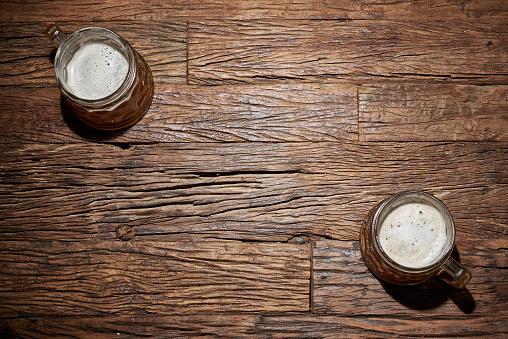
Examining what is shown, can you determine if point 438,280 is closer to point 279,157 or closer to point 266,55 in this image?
point 279,157

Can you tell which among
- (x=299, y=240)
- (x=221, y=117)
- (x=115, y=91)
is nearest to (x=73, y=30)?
(x=115, y=91)

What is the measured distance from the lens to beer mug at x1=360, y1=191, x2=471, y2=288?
3.42 ft

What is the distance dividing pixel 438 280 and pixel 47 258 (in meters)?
1.08

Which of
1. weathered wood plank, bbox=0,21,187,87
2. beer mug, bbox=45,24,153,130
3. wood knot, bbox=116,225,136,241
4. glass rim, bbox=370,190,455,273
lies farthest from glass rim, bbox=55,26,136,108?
glass rim, bbox=370,190,455,273

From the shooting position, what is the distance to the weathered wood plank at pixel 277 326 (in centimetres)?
114

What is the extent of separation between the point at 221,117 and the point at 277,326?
0.60 meters

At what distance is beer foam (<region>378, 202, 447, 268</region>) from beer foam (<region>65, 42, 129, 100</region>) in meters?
0.79

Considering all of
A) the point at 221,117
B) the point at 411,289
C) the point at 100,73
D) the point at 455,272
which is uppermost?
the point at 100,73

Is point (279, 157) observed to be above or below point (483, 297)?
above

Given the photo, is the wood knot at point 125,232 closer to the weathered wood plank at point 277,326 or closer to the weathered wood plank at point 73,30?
the weathered wood plank at point 277,326

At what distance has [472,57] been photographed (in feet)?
4.01

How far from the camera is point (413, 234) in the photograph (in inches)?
42.0

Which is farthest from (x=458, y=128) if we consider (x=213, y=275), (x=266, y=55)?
(x=213, y=275)

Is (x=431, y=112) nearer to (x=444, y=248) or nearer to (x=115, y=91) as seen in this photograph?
(x=444, y=248)
